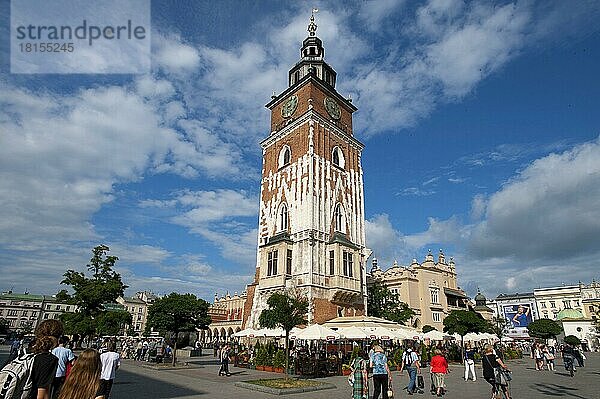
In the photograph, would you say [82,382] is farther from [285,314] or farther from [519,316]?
[519,316]

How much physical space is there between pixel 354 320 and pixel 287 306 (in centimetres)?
753

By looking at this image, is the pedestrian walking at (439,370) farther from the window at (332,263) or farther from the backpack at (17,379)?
the window at (332,263)

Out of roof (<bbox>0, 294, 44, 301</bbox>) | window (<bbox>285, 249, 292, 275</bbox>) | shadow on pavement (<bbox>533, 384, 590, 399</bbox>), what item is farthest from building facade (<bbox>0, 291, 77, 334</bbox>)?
shadow on pavement (<bbox>533, 384, 590, 399</bbox>)

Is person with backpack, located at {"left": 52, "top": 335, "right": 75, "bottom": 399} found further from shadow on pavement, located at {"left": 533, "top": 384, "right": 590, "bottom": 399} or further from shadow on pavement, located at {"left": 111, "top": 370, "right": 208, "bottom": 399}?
shadow on pavement, located at {"left": 533, "top": 384, "right": 590, "bottom": 399}

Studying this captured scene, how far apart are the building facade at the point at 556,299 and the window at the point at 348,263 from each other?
84.7 m

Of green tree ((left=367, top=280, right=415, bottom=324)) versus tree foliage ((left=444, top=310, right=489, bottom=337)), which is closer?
tree foliage ((left=444, top=310, right=489, bottom=337))

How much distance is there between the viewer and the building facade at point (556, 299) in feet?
316

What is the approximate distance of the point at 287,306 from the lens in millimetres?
22781

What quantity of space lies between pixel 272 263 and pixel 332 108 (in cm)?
1856

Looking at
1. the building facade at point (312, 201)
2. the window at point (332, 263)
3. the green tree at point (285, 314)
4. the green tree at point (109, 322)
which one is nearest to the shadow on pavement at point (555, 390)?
the green tree at point (285, 314)

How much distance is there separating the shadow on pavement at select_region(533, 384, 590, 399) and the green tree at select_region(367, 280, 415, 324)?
2404 centimetres

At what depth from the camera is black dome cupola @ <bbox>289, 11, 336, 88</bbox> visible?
147 ft

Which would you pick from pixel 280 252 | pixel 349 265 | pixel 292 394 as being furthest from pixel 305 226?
pixel 292 394

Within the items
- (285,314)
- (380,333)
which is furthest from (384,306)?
(285,314)
